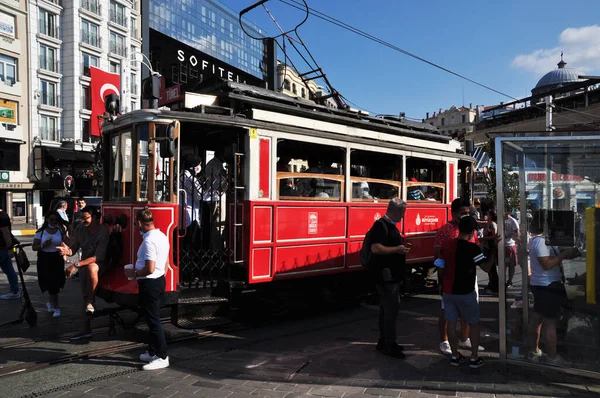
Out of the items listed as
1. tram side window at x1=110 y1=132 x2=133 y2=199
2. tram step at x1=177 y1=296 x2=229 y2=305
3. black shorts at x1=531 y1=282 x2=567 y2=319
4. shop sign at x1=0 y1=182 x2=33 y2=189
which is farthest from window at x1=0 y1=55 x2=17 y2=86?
black shorts at x1=531 y1=282 x2=567 y2=319

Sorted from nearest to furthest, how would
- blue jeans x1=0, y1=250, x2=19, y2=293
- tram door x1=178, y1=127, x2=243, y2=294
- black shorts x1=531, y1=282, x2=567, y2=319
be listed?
black shorts x1=531, y1=282, x2=567, y2=319 < tram door x1=178, y1=127, x2=243, y2=294 < blue jeans x1=0, y1=250, x2=19, y2=293

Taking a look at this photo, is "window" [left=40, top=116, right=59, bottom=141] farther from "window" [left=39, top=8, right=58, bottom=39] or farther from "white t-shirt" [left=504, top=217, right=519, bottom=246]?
"white t-shirt" [left=504, top=217, right=519, bottom=246]

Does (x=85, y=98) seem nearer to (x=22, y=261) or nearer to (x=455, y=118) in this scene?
(x=22, y=261)

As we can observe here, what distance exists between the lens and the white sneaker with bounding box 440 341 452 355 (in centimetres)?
557

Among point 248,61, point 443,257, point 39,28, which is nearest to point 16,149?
point 39,28

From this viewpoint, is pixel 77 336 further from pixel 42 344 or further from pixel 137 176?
pixel 137 176

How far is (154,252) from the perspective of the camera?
16.8 feet

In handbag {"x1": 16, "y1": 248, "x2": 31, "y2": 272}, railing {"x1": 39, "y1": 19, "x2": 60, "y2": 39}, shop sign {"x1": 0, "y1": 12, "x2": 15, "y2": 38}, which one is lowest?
handbag {"x1": 16, "y1": 248, "x2": 31, "y2": 272}

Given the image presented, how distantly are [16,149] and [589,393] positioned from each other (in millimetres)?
36703

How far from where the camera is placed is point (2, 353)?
5645 millimetres

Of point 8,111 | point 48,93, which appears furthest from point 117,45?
point 8,111

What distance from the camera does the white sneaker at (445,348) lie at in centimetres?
557

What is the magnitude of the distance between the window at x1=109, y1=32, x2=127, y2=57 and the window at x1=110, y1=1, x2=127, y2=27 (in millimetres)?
1192

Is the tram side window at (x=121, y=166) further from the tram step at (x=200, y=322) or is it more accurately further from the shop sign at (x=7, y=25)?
the shop sign at (x=7, y=25)
